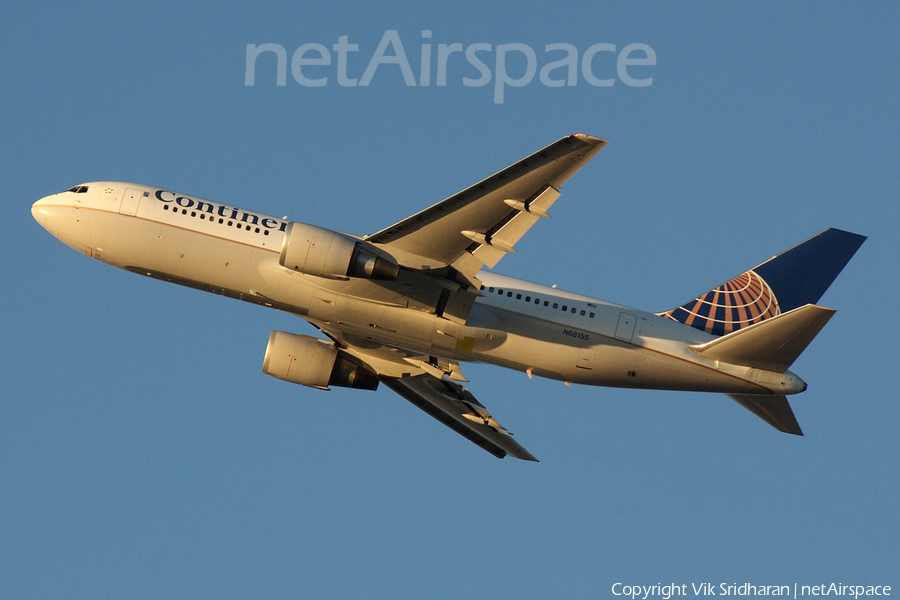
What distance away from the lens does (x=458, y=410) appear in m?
40.5

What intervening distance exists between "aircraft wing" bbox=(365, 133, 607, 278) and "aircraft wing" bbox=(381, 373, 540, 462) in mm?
8652

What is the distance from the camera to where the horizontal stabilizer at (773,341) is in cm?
3125

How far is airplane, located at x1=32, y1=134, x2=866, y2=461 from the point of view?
31.5 meters

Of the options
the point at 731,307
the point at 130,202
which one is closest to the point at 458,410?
the point at 731,307

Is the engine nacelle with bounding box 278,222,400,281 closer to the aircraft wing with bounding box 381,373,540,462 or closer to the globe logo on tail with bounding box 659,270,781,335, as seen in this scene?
the aircraft wing with bounding box 381,373,540,462

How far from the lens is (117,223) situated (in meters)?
34.5

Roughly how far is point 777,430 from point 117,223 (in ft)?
83.3

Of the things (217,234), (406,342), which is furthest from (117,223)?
(406,342)

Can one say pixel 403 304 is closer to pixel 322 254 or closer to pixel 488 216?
pixel 322 254

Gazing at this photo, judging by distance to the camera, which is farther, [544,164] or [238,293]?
[238,293]

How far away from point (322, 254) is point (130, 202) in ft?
27.4

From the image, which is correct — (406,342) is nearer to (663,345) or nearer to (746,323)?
(663,345)

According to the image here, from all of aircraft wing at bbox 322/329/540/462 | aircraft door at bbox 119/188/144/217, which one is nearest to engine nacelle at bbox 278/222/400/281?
aircraft wing at bbox 322/329/540/462

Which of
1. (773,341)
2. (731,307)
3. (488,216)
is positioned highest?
(488,216)
